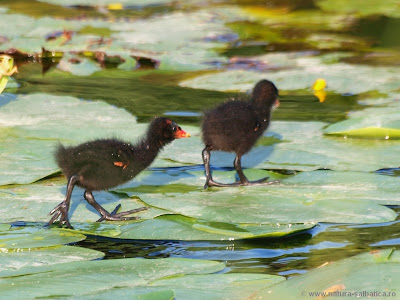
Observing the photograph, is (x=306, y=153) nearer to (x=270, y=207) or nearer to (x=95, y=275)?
(x=270, y=207)

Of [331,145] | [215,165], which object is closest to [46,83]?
[215,165]

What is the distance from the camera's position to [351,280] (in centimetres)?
334

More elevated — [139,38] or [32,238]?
[139,38]

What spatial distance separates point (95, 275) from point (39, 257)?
438 mm

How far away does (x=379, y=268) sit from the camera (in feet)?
11.3

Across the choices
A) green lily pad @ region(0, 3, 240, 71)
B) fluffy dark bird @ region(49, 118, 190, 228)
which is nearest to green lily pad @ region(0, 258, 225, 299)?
fluffy dark bird @ region(49, 118, 190, 228)

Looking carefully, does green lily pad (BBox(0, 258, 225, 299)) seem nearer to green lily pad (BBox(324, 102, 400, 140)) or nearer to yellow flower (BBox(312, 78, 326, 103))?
green lily pad (BBox(324, 102, 400, 140))

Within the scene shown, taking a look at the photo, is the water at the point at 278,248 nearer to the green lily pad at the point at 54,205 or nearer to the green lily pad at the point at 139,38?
the green lily pad at the point at 54,205

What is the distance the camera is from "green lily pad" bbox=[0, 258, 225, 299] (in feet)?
11.1

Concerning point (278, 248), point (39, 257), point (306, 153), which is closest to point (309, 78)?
point (306, 153)

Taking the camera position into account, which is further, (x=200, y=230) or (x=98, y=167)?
(x=98, y=167)

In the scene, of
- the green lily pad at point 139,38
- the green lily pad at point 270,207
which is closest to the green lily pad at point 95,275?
the green lily pad at point 270,207

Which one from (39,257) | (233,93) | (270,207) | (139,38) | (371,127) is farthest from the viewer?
(139,38)

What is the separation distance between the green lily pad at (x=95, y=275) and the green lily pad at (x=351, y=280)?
0.47 metres
